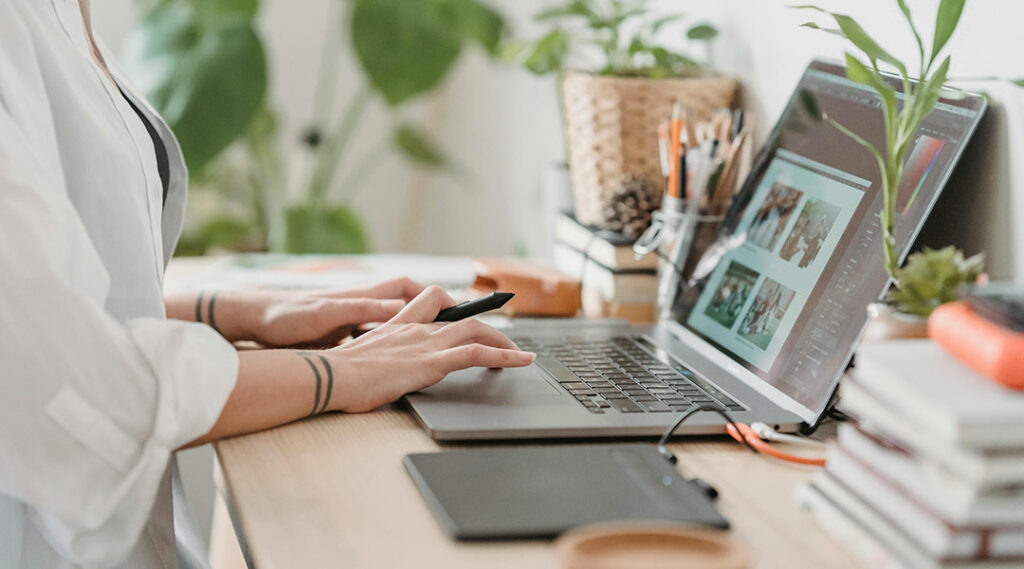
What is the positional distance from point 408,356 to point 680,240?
0.41 meters

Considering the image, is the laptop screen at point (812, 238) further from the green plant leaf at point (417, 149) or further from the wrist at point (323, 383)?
the green plant leaf at point (417, 149)

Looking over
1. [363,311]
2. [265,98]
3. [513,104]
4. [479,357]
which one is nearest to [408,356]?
[479,357]

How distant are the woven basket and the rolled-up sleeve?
2.32 feet

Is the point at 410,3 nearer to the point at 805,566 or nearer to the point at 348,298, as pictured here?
the point at 348,298

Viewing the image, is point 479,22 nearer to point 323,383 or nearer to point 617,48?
point 617,48

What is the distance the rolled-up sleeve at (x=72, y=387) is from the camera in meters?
0.67

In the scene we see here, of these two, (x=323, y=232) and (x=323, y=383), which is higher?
(x=323, y=383)

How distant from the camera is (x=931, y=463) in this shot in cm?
55

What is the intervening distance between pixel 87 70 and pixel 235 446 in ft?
1.22

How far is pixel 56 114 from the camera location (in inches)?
33.7

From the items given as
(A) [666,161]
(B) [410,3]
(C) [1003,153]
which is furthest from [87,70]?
(B) [410,3]

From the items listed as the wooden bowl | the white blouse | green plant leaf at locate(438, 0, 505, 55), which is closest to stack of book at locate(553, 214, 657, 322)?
the white blouse

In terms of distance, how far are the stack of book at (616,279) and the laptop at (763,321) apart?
0.07 m

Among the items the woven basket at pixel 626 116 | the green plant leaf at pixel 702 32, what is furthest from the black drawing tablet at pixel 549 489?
the green plant leaf at pixel 702 32
